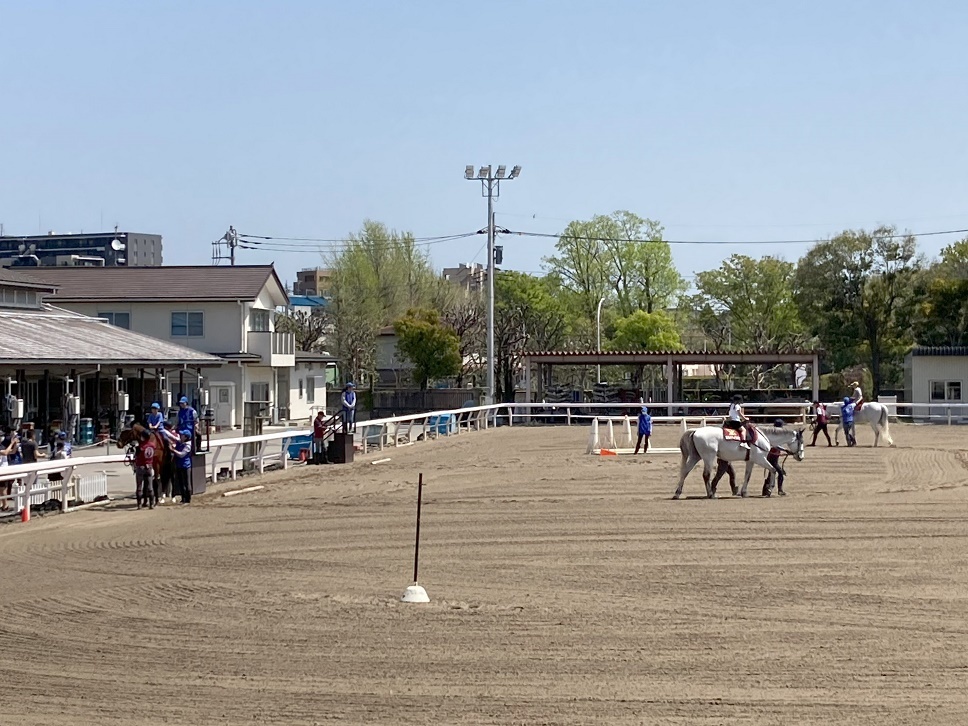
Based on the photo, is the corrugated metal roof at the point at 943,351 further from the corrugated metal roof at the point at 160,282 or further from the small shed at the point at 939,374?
the corrugated metal roof at the point at 160,282

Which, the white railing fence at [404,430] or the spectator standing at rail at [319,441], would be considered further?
the spectator standing at rail at [319,441]

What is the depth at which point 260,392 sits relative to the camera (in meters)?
53.6

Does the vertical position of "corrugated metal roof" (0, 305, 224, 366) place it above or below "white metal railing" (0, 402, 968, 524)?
above

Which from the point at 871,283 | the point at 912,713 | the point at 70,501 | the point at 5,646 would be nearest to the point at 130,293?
the point at 70,501

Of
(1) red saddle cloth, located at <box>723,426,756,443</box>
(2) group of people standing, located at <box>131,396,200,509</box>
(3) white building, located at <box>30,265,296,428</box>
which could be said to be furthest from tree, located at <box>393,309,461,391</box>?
(1) red saddle cloth, located at <box>723,426,756,443</box>

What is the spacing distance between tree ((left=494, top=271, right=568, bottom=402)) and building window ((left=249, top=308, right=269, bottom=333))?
15.9 meters

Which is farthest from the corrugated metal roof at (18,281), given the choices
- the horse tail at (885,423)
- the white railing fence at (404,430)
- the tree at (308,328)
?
the tree at (308,328)

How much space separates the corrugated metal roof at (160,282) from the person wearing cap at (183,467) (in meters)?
28.6

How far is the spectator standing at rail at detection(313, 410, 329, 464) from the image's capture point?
31344mm

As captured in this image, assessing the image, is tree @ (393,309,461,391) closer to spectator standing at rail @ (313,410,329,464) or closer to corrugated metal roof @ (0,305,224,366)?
corrugated metal roof @ (0,305,224,366)

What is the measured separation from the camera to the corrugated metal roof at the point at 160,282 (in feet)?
167

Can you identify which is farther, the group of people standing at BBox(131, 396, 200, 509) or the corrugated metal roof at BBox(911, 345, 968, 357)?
the corrugated metal roof at BBox(911, 345, 968, 357)

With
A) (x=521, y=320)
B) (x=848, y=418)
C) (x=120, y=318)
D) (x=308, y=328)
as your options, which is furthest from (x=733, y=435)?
(x=308, y=328)

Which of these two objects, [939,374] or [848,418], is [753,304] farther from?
[848,418]
